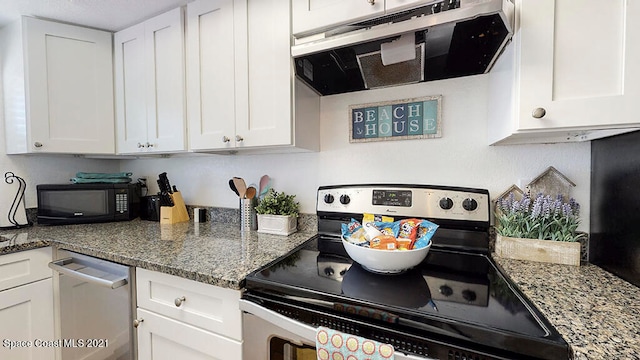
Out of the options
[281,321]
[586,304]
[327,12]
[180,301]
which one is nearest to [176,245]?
[180,301]

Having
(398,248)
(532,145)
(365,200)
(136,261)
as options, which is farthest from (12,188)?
(532,145)

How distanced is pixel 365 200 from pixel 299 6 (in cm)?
92

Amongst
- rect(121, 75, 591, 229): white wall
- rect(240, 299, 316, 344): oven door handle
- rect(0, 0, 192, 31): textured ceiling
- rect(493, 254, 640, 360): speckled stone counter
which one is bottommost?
rect(240, 299, 316, 344): oven door handle

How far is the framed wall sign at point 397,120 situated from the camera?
121 cm

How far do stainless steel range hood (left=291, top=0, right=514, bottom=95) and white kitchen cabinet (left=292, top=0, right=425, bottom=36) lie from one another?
22 millimetres

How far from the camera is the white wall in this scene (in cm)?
106

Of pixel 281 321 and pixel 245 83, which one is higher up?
pixel 245 83

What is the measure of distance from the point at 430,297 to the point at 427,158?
71 cm

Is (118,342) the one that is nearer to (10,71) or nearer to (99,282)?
(99,282)

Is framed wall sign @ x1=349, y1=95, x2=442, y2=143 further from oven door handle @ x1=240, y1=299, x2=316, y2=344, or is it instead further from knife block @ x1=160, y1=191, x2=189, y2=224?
knife block @ x1=160, y1=191, x2=189, y2=224

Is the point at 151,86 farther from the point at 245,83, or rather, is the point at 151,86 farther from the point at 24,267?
the point at 24,267

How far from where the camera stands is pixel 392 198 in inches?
46.7

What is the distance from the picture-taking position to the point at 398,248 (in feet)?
2.85

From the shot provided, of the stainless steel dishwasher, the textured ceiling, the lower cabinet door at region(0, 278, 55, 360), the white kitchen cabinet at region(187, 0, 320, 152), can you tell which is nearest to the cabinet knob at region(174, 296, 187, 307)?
the stainless steel dishwasher
